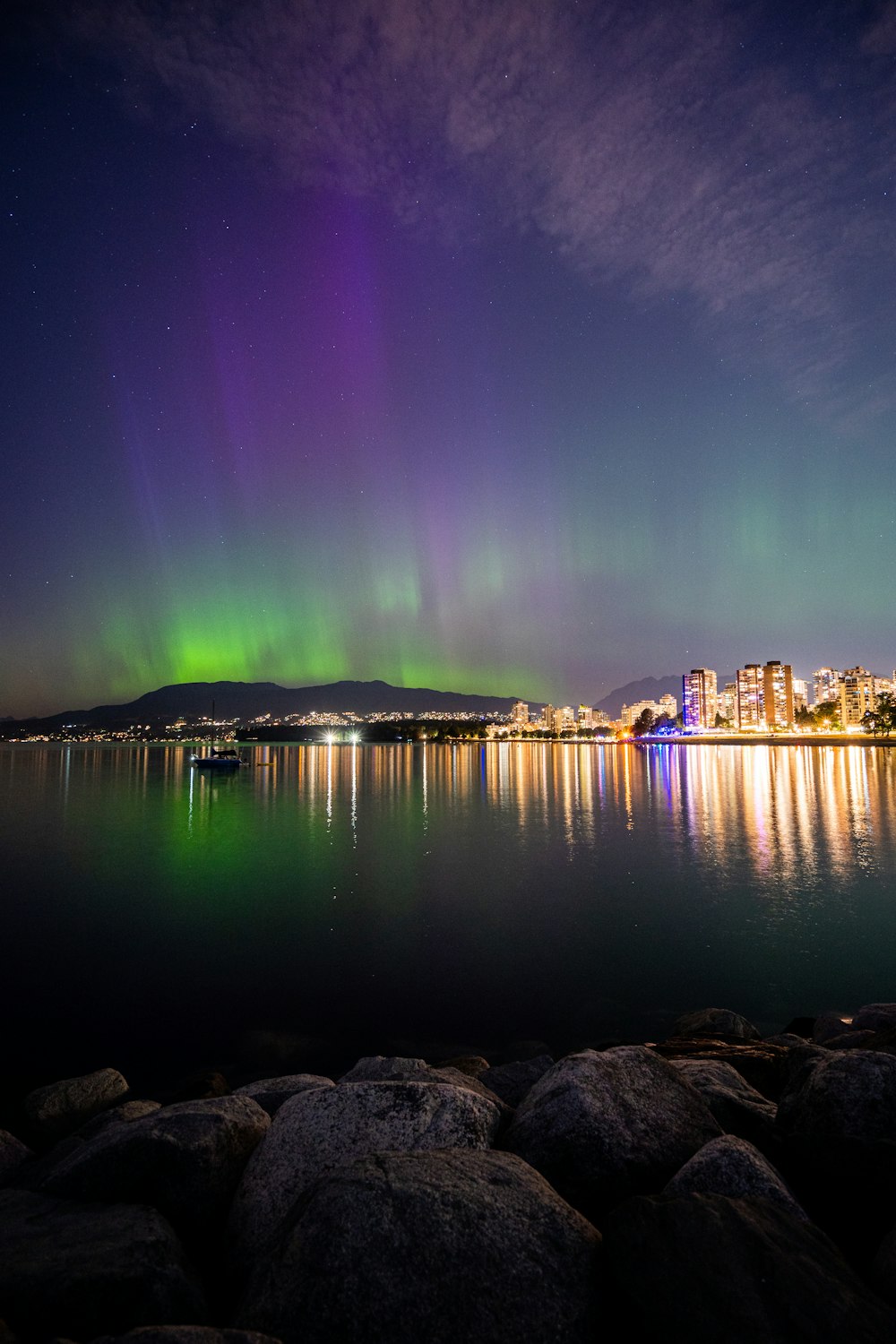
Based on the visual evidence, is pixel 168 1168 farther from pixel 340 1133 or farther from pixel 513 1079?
pixel 513 1079

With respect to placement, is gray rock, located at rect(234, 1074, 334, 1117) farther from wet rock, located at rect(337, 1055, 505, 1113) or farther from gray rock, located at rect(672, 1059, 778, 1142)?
→ gray rock, located at rect(672, 1059, 778, 1142)

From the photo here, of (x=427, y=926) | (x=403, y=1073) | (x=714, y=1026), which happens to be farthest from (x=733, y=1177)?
(x=427, y=926)

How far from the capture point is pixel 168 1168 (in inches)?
207

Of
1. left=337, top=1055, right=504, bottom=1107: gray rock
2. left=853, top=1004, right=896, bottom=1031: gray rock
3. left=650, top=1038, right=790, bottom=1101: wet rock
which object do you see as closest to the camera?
left=337, top=1055, right=504, bottom=1107: gray rock

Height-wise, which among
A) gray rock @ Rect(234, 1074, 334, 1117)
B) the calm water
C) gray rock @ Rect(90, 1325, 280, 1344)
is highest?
gray rock @ Rect(90, 1325, 280, 1344)

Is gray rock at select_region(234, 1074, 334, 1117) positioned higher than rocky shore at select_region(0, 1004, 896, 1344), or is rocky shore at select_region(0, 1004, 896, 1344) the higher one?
rocky shore at select_region(0, 1004, 896, 1344)

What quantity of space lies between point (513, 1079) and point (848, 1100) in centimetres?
552

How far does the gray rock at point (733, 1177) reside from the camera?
15.1 ft

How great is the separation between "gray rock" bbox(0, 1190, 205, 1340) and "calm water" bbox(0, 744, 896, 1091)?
990 cm

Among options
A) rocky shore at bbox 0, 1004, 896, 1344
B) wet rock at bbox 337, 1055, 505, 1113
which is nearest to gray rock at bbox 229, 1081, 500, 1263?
rocky shore at bbox 0, 1004, 896, 1344

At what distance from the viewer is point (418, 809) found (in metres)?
53.8

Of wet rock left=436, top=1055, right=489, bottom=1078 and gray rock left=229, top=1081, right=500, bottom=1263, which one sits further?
wet rock left=436, top=1055, right=489, bottom=1078

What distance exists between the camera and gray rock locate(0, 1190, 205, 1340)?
386 cm

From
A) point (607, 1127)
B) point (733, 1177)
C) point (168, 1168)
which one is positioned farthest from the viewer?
point (607, 1127)
